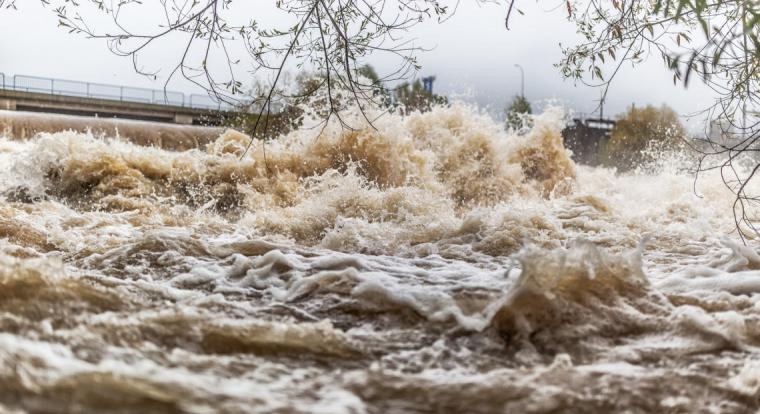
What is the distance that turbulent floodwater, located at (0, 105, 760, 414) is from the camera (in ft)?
6.57

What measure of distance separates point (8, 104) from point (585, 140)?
979 inches

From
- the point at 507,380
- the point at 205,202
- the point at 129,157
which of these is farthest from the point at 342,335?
the point at 129,157

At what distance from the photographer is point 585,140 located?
32.6 meters

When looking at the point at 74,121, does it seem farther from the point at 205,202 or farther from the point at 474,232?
the point at 474,232

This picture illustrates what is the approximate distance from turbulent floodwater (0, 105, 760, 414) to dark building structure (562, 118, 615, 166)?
2434 centimetres

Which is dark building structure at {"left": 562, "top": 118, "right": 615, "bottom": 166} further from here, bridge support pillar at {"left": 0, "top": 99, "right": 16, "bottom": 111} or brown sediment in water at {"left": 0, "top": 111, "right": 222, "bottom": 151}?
bridge support pillar at {"left": 0, "top": 99, "right": 16, "bottom": 111}

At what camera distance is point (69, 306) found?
266 cm

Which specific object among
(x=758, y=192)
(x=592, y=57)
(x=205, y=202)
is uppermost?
(x=592, y=57)

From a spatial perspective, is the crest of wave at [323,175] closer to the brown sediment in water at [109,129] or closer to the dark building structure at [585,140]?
the brown sediment in water at [109,129]

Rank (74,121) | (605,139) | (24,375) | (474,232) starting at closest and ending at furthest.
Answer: (24,375)
(474,232)
(74,121)
(605,139)

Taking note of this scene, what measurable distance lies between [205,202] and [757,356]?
7.18m

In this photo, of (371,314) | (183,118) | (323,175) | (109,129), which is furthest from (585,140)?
(371,314)

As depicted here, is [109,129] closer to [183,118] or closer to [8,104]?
[8,104]

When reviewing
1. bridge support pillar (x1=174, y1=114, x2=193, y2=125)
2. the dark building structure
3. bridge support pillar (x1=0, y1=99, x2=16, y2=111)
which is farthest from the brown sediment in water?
the dark building structure
